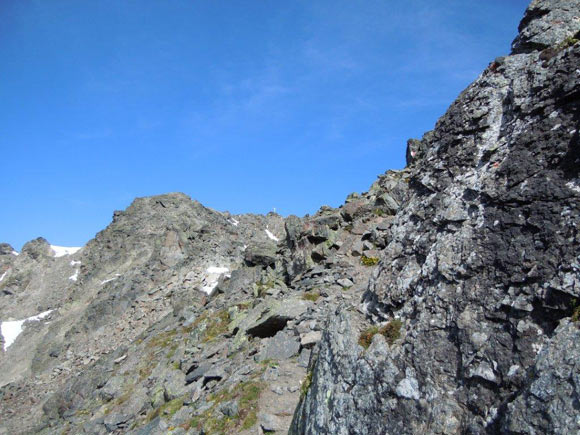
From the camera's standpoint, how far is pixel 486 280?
19.9 ft

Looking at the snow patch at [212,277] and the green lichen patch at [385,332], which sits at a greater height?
the snow patch at [212,277]

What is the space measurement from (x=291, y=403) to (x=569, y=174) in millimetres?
11399

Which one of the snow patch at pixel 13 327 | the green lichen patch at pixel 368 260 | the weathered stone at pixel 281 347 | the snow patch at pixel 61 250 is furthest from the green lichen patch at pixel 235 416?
the snow patch at pixel 61 250

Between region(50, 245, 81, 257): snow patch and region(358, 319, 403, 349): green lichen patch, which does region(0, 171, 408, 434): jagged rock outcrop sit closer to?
region(358, 319, 403, 349): green lichen patch

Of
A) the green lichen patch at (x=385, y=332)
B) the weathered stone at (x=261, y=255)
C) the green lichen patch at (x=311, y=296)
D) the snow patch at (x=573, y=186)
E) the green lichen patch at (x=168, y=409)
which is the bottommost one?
the green lichen patch at (x=168, y=409)

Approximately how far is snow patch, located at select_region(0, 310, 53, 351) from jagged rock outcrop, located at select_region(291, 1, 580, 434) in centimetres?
5933

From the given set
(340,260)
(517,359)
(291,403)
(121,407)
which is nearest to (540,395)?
(517,359)

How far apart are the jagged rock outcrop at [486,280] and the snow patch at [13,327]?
59332 millimetres

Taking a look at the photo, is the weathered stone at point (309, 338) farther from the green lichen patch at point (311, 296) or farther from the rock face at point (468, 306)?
the green lichen patch at point (311, 296)

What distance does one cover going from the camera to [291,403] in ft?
46.0

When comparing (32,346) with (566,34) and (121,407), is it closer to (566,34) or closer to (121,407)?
(121,407)

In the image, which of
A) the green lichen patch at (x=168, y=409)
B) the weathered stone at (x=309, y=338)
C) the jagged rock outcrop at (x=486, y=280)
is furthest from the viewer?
the green lichen patch at (x=168, y=409)

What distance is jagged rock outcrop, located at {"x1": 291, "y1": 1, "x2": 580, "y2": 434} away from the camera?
5230 millimetres

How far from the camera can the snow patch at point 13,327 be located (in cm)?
5397
